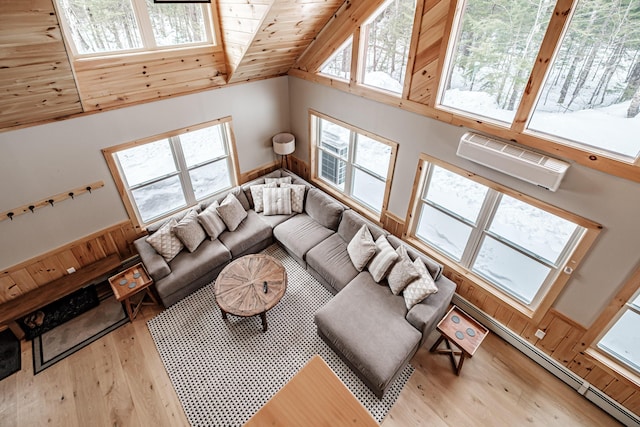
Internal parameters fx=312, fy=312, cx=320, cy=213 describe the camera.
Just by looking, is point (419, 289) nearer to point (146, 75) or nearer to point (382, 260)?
point (382, 260)

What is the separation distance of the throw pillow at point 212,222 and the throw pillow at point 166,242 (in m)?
0.40

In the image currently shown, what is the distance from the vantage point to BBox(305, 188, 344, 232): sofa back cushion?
183 inches

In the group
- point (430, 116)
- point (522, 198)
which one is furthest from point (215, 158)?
point (522, 198)

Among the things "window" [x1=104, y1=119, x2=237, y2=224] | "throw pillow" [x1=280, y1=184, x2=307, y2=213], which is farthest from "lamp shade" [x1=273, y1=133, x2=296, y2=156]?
"window" [x1=104, y1=119, x2=237, y2=224]

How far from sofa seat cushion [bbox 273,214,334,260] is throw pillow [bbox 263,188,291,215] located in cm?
24

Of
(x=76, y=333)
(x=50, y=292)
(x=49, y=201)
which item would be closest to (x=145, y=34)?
(x=49, y=201)

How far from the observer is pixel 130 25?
3.33 meters

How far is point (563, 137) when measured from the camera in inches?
104

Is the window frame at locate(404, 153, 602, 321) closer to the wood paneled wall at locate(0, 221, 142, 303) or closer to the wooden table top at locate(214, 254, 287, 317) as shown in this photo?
the wooden table top at locate(214, 254, 287, 317)

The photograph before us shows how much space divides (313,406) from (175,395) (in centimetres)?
217

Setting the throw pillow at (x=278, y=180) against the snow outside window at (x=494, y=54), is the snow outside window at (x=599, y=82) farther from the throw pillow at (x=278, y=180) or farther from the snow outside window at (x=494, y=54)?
the throw pillow at (x=278, y=180)

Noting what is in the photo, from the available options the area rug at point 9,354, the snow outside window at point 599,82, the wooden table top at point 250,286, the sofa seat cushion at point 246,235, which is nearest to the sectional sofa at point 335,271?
the sofa seat cushion at point 246,235

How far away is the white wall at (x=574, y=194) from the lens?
2.49m

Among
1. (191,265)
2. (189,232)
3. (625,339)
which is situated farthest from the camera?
(189,232)
